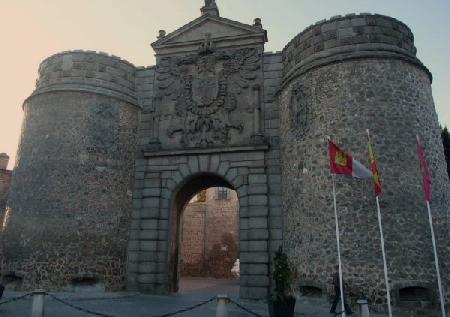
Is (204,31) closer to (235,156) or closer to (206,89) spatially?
(206,89)

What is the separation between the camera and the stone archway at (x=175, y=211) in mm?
13484

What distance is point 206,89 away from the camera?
613 inches

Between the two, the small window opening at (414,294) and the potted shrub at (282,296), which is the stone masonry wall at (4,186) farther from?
the small window opening at (414,294)

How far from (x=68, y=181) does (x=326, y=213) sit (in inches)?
364

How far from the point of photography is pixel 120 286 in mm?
14344

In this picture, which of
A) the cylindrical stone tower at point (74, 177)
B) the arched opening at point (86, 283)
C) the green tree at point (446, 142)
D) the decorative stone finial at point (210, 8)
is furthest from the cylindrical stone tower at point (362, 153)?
the green tree at point (446, 142)

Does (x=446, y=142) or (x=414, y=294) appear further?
(x=446, y=142)

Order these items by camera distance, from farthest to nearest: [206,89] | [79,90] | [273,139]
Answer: [206,89] → [79,90] → [273,139]

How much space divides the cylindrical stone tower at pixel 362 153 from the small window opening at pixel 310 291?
0.78 ft

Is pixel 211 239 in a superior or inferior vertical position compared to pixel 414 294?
superior

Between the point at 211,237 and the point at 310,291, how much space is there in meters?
17.5

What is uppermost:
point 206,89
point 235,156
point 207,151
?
point 206,89

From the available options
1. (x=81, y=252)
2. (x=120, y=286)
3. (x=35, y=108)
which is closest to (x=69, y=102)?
(x=35, y=108)

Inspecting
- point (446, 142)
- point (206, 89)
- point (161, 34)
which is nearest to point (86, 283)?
point (206, 89)
